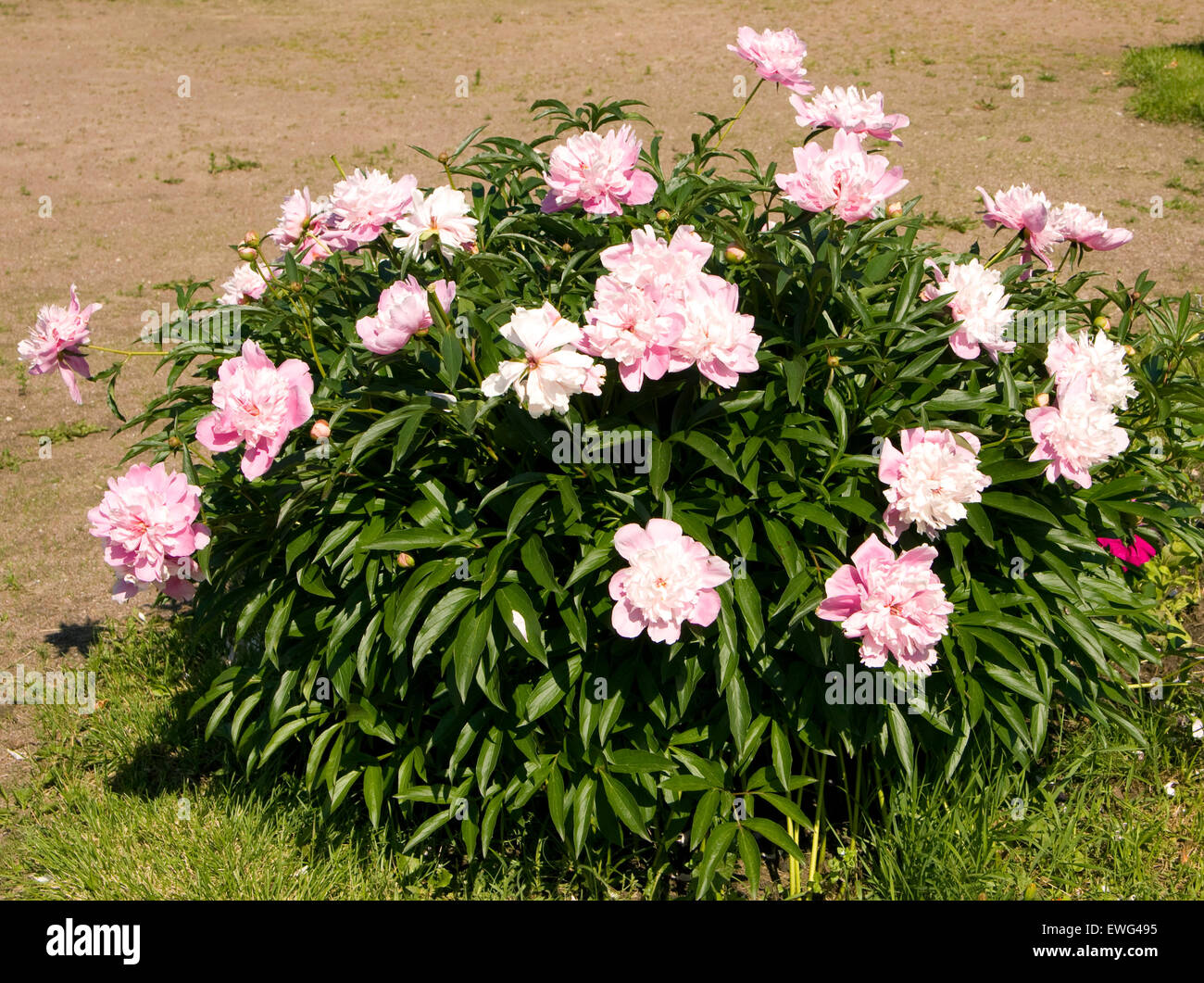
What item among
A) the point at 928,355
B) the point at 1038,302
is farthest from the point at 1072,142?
the point at 928,355

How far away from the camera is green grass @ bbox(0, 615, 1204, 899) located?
252 centimetres

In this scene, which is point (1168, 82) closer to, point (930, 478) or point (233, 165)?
point (233, 165)

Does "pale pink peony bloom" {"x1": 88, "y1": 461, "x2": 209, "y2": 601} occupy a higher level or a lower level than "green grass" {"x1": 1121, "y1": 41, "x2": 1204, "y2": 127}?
lower

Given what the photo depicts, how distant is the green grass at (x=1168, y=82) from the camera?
813 centimetres

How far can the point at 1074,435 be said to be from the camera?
6.92 feet

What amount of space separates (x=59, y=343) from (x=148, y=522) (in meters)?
0.67

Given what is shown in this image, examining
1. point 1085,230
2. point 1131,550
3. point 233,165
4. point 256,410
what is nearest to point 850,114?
point 1085,230

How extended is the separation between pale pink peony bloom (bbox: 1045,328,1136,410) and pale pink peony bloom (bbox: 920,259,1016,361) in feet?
0.36

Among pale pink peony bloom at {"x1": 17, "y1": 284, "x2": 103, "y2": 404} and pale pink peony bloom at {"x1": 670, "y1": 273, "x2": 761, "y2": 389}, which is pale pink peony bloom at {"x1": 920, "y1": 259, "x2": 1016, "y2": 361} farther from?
pale pink peony bloom at {"x1": 17, "y1": 284, "x2": 103, "y2": 404}

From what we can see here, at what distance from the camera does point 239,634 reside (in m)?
2.36

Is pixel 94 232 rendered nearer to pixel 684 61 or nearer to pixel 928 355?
pixel 684 61

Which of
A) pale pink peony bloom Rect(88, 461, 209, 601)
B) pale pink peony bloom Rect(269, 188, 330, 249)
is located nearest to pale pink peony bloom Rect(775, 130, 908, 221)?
pale pink peony bloom Rect(269, 188, 330, 249)

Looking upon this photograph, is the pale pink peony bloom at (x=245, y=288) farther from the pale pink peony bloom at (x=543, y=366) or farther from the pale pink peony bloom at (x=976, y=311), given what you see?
the pale pink peony bloom at (x=976, y=311)

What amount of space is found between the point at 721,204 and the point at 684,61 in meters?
8.24
